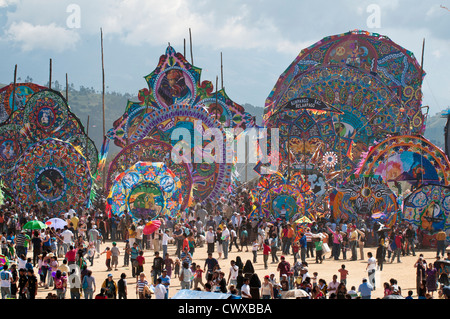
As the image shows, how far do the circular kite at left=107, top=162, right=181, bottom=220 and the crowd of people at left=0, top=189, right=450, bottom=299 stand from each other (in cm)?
79

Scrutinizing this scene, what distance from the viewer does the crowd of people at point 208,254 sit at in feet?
66.7

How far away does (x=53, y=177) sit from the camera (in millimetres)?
38656

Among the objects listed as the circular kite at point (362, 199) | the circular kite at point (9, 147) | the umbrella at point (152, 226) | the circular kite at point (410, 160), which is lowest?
the umbrella at point (152, 226)

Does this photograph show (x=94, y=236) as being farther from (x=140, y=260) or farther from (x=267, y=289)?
(x=267, y=289)

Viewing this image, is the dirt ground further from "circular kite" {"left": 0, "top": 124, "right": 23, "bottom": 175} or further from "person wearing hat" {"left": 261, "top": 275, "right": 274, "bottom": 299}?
"circular kite" {"left": 0, "top": 124, "right": 23, "bottom": 175}

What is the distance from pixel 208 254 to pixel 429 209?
12.6m

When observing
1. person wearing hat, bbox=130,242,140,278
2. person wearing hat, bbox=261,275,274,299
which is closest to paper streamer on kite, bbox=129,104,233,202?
person wearing hat, bbox=130,242,140,278

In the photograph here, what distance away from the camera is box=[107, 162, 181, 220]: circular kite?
3500 centimetres

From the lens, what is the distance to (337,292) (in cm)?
1927

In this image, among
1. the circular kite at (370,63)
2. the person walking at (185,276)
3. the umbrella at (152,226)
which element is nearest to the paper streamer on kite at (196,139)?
the circular kite at (370,63)

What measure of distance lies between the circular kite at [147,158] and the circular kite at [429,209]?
11.0 m

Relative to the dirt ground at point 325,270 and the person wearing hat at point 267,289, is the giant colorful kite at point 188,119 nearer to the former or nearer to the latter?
the dirt ground at point 325,270
